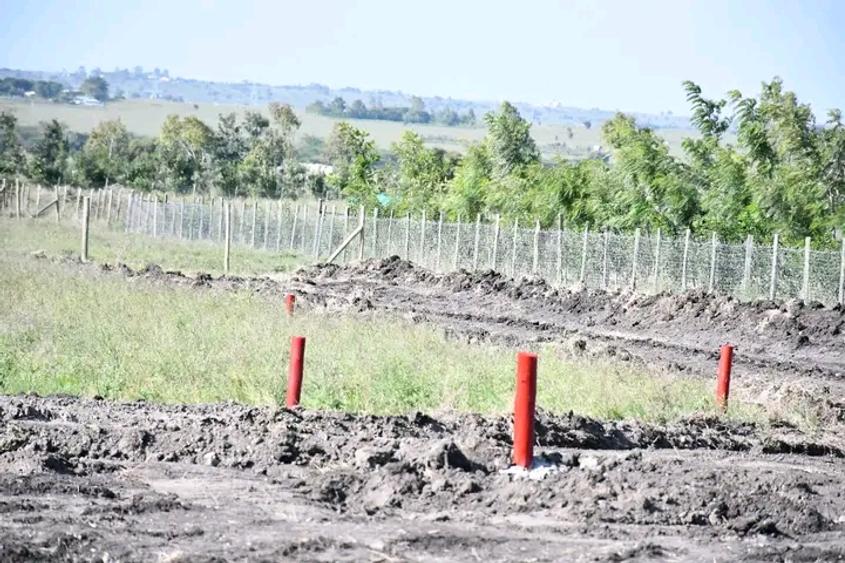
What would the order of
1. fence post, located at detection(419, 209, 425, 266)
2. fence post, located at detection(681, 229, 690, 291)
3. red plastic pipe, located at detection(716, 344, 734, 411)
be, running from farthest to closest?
fence post, located at detection(419, 209, 425, 266), fence post, located at detection(681, 229, 690, 291), red plastic pipe, located at detection(716, 344, 734, 411)

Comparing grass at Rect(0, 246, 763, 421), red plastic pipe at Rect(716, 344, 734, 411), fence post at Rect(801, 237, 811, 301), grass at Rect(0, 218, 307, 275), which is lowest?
grass at Rect(0, 218, 307, 275)

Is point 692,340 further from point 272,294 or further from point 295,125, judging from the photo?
point 295,125

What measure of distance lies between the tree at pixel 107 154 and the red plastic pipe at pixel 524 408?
3246 inches

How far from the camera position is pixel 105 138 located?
136 m

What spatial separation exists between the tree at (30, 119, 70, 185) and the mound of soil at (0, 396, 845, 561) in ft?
294

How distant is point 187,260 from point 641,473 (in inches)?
1547

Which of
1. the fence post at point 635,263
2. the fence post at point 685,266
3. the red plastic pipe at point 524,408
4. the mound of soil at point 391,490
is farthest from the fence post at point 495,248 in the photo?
the red plastic pipe at point 524,408

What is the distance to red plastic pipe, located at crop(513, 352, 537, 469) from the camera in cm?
1214

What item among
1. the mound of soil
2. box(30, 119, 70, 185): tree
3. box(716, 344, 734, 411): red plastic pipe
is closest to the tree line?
box(716, 344, 734, 411): red plastic pipe

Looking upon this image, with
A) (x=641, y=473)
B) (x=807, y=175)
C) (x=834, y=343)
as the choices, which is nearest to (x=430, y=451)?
(x=641, y=473)

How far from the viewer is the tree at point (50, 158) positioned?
102000mm

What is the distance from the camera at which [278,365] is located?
19.6m

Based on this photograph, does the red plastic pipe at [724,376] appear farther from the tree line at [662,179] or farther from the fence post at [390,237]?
the fence post at [390,237]

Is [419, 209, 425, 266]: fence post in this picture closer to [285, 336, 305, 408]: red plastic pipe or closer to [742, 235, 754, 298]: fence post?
[742, 235, 754, 298]: fence post
